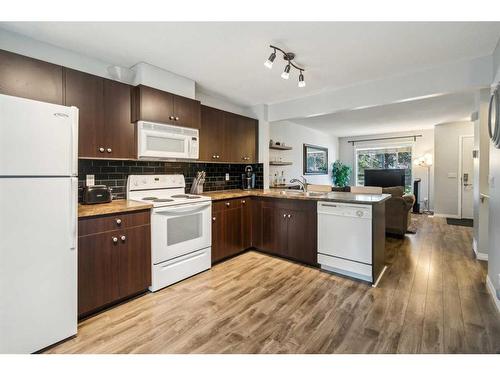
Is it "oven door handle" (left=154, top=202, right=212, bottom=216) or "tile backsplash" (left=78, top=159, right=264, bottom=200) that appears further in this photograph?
"tile backsplash" (left=78, top=159, right=264, bottom=200)

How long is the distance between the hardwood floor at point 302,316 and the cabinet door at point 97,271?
0.47 feet

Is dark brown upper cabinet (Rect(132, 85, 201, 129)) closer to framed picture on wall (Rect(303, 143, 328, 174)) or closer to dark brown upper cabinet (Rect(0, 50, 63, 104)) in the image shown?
dark brown upper cabinet (Rect(0, 50, 63, 104))

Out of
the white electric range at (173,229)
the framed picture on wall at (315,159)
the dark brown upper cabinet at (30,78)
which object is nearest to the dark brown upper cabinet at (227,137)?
the white electric range at (173,229)

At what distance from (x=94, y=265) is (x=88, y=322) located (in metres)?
0.44

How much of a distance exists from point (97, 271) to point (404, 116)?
6.20 m

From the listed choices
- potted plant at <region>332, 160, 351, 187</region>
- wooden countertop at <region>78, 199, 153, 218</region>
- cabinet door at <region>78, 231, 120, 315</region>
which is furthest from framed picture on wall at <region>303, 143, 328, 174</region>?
cabinet door at <region>78, 231, 120, 315</region>

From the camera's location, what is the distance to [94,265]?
204 centimetres

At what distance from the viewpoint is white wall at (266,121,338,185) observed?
18.1ft

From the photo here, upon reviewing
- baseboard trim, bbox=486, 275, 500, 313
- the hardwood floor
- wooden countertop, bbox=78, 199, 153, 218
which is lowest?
the hardwood floor

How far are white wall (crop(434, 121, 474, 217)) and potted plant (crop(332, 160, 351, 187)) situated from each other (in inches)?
93.2

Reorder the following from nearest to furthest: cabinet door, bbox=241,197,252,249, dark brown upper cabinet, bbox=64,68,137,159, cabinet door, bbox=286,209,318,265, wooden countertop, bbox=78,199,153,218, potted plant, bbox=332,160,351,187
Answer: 1. wooden countertop, bbox=78,199,153,218
2. dark brown upper cabinet, bbox=64,68,137,159
3. cabinet door, bbox=286,209,318,265
4. cabinet door, bbox=241,197,252,249
5. potted plant, bbox=332,160,351,187

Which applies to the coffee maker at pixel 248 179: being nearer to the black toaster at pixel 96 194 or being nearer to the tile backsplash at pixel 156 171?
the tile backsplash at pixel 156 171
